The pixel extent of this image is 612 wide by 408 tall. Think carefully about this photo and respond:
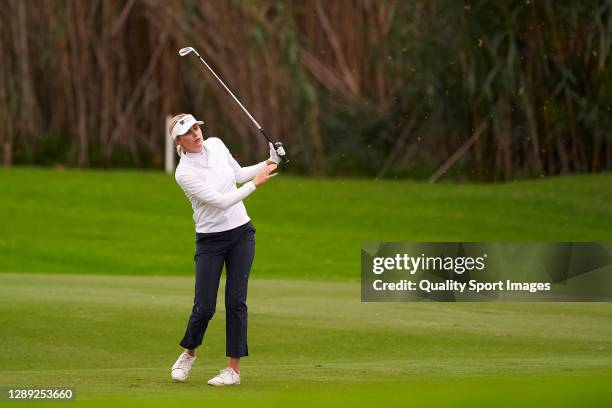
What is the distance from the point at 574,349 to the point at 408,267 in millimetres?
5319

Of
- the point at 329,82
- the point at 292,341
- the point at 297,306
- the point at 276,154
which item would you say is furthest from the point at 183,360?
the point at 329,82

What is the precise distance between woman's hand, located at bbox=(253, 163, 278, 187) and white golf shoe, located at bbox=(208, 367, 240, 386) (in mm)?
916

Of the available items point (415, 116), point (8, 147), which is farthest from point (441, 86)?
point (8, 147)

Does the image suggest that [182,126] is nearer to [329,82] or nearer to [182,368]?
[182,368]

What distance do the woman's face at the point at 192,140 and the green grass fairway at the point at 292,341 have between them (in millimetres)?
1136

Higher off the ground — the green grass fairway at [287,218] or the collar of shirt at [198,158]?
the collar of shirt at [198,158]

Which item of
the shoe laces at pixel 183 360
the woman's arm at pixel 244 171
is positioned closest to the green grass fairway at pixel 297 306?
the shoe laces at pixel 183 360

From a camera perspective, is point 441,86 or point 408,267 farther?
point 441,86

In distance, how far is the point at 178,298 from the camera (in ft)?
42.4

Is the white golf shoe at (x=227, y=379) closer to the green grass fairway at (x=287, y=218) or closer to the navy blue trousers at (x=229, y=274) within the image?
the navy blue trousers at (x=229, y=274)

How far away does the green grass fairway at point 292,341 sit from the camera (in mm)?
7672

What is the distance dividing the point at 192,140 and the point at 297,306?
15.7 feet

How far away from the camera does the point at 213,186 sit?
25.6 ft

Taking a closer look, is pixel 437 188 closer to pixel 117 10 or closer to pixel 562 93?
pixel 562 93
